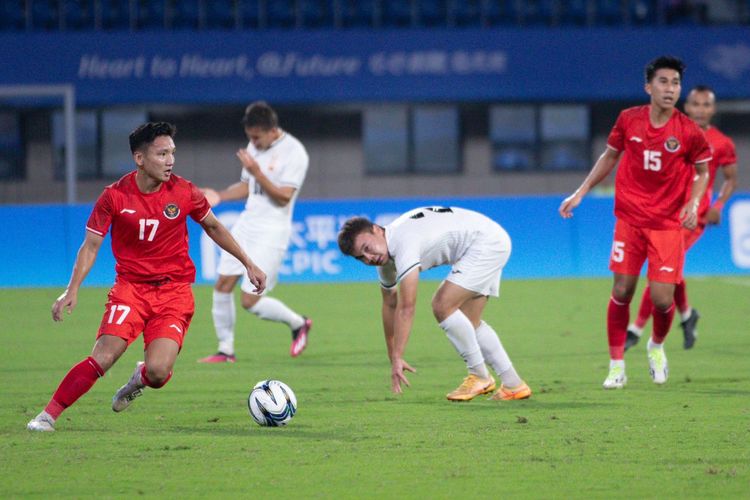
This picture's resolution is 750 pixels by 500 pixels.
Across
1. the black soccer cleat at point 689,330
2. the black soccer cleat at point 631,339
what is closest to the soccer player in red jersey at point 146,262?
the black soccer cleat at point 631,339

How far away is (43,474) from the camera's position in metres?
6.13

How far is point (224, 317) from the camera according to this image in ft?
36.7

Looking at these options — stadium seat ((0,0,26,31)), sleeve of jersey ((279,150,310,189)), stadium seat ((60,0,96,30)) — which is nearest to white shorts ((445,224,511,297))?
sleeve of jersey ((279,150,310,189))

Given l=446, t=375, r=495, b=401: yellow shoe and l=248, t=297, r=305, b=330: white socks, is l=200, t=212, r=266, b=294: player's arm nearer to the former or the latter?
l=446, t=375, r=495, b=401: yellow shoe

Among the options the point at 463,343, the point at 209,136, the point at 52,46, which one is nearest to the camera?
the point at 463,343

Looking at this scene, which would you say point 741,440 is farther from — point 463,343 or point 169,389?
point 169,389

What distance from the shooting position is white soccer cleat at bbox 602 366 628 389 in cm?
915

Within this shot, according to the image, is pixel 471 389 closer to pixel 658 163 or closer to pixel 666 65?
pixel 658 163

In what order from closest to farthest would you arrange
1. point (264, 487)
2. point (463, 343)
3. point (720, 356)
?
point (264, 487) < point (463, 343) < point (720, 356)

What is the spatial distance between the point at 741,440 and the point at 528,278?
1212 cm

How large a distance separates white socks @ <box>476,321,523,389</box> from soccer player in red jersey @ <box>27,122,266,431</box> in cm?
170

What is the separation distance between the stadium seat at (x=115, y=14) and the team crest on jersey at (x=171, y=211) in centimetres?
1980

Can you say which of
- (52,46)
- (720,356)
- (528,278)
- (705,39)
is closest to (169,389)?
(720,356)

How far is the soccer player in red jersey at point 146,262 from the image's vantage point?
289 inches
